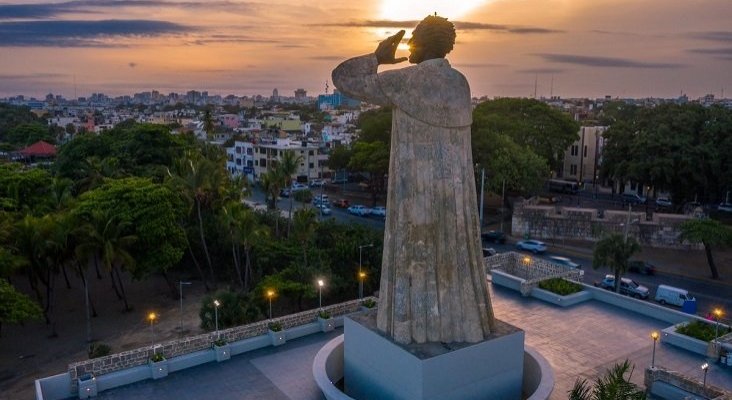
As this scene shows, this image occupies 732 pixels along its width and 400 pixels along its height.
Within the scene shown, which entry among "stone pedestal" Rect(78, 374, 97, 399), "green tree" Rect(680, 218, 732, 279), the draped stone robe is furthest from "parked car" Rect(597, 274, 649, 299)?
"stone pedestal" Rect(78, 374, 97, 399)

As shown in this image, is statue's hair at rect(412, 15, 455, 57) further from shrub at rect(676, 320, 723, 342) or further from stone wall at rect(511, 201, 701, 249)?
stone wall at rect(511, 201, 701, 249)

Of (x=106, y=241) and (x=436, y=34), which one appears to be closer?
(x=436, y=34)

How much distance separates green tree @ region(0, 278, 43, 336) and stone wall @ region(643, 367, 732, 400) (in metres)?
24.2

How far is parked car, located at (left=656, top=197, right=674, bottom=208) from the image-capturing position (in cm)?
6039

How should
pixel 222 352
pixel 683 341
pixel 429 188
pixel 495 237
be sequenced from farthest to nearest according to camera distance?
pixel 495 237
pixel 683 341
pixel 222 352
pixel 429 188

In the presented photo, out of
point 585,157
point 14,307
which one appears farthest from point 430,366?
point 585,157

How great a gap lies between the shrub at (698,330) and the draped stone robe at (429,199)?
10.8 m

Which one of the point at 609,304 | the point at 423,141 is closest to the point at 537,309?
the point at 609,304

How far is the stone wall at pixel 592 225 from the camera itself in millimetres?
47000

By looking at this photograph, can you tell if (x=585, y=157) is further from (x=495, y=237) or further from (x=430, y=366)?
(x=430, y=366)

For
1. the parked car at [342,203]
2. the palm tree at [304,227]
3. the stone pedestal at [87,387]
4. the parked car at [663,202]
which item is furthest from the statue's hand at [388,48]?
the parked car at [663,202]

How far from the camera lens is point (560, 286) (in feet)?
87.8

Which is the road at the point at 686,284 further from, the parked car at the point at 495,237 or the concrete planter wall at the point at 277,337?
the concrete planter wall at the point at 277,337

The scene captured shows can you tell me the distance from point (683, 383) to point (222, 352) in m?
14.5
